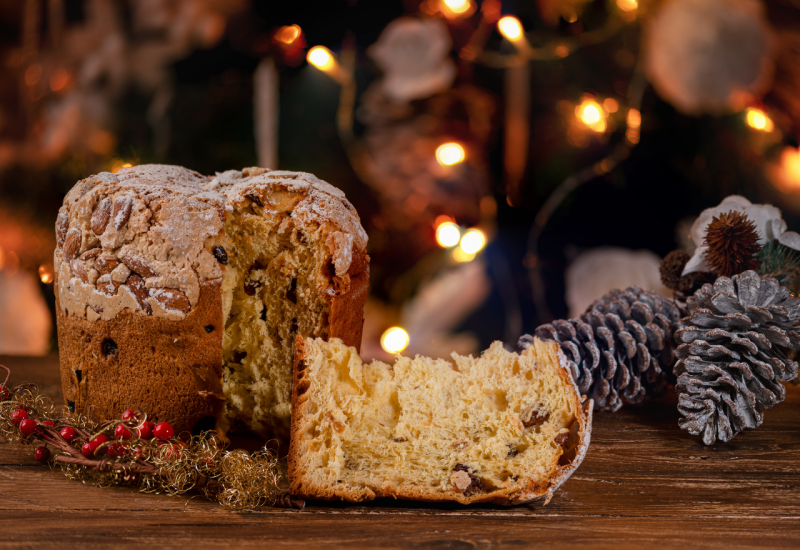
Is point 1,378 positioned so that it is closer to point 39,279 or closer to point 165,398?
point 39,279

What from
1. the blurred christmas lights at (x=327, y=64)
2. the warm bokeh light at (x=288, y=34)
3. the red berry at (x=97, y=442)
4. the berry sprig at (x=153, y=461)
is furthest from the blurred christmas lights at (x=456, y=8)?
the red berry at (x=97, y=442)

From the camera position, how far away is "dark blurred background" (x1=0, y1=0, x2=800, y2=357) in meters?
2.53

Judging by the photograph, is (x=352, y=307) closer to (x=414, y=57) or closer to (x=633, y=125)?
(x=414, y=57)

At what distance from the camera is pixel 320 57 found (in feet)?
8.23

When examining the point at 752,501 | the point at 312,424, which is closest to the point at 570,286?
the point at 752,501

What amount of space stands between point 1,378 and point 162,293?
43.1 inches

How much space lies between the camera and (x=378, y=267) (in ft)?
8.61

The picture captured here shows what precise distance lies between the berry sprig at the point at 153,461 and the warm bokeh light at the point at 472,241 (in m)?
1.45

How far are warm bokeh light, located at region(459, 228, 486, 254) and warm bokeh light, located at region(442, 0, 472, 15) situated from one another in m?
0.91

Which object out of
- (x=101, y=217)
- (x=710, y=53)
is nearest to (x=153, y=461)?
(x=101, y=217)

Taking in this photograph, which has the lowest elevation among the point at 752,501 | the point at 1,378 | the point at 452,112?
the point at 752,501

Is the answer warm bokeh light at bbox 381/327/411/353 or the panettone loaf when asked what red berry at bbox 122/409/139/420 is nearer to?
the panettone loaf

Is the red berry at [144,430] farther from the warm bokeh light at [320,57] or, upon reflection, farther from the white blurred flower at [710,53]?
the white blurred flower at [710,53]

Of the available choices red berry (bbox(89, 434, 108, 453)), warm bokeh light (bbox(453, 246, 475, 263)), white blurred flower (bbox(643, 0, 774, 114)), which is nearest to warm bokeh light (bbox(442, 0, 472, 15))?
white blurred flower (bbox(643, 0, 774, 114))
